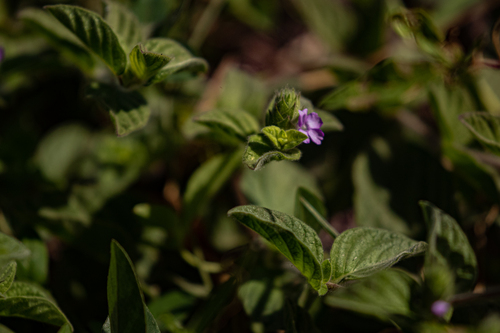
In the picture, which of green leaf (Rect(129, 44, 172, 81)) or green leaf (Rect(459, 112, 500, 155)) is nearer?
green leaf (Rect(129, 44, 172, 81))

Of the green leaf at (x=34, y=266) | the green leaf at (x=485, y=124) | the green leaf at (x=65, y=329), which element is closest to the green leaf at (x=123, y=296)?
the green leaf at (x=65, y=329)

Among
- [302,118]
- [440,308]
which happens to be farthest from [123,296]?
[440,308]

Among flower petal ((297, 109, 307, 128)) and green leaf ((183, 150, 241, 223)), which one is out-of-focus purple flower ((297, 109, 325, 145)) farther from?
green leaf ((183, 150, 241, 223))

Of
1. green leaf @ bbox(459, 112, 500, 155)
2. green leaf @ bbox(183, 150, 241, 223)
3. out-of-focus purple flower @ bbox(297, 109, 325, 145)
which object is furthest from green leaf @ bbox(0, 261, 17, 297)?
green leaf @ bbox(459, 112, 500, 155)

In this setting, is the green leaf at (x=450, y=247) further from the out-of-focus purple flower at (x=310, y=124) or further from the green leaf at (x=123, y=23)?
the green leaf at (x=123, y=23)

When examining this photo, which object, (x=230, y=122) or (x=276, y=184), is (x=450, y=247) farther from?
(x=230, y=122)

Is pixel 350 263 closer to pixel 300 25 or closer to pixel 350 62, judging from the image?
pixel 350 62

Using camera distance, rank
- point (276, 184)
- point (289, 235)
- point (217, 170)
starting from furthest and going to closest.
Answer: point (276, 184) → point (217, 170) → point (289, 235)
